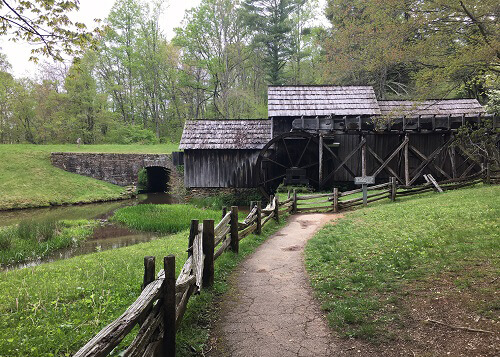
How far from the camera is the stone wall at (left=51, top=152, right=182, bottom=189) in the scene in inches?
1057

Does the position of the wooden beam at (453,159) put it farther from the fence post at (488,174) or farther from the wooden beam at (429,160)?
the fence post at (488,174)

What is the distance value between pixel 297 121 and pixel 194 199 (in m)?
7.96

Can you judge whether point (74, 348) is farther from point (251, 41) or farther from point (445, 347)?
point (251, 41)

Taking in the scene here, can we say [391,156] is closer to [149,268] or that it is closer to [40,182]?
[149,268]

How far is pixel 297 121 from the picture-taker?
17109 millimetres

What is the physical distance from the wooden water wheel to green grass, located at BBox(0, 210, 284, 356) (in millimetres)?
11440

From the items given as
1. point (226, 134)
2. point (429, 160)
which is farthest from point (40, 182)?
point (429, 160)

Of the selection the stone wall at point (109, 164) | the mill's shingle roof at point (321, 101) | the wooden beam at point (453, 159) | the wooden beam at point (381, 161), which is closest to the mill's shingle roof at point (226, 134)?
the mill's shingle roof at point (321, 101)

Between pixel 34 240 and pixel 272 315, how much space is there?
9.76 metres

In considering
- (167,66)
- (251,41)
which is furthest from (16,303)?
(167,66)

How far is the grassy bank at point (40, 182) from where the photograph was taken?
20.9 m

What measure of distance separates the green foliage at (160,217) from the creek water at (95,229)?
16.3 inches

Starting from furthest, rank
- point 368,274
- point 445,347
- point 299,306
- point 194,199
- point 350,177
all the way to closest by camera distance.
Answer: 1. point 194,199
2. point 350,177
3. point 368,274
4. point 299,306
5. point 445,347

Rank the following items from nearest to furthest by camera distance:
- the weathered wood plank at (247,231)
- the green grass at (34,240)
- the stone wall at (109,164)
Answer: the weathered wood plank at (247,231) < the green grass at (34,240) < the stone wall at (109,164)
